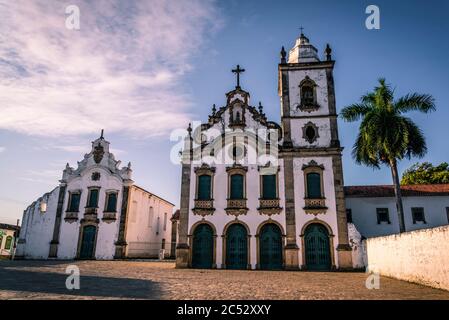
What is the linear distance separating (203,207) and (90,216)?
428 inches

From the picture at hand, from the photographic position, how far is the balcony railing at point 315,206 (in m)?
20.3

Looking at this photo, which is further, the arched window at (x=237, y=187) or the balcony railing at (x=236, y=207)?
the arched window at (x=237, y=187)

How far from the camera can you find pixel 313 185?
2095 centimetres

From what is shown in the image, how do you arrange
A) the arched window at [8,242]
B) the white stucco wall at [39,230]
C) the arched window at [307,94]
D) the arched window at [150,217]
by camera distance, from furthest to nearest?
the arched window at [8,242] → the arched window at [150,217] → the white stucco wall at [39,230] → the arched window at [307,94]

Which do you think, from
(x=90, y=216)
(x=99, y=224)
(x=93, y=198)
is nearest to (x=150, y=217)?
(x=99, y=224)

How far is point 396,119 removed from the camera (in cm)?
1939

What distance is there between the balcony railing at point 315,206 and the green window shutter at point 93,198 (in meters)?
17.1

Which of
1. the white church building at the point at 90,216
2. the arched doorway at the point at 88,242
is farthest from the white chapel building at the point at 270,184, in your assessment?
the arched doorway at the point at 88,242

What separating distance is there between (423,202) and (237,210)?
1471 cm

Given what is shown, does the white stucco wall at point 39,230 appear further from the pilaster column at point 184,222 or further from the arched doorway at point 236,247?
the arched doorway at point 236,247

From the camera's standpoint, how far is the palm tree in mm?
18875

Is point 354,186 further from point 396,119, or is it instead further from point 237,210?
point 237,210

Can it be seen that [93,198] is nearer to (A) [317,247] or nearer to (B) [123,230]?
(B) [123,230]
